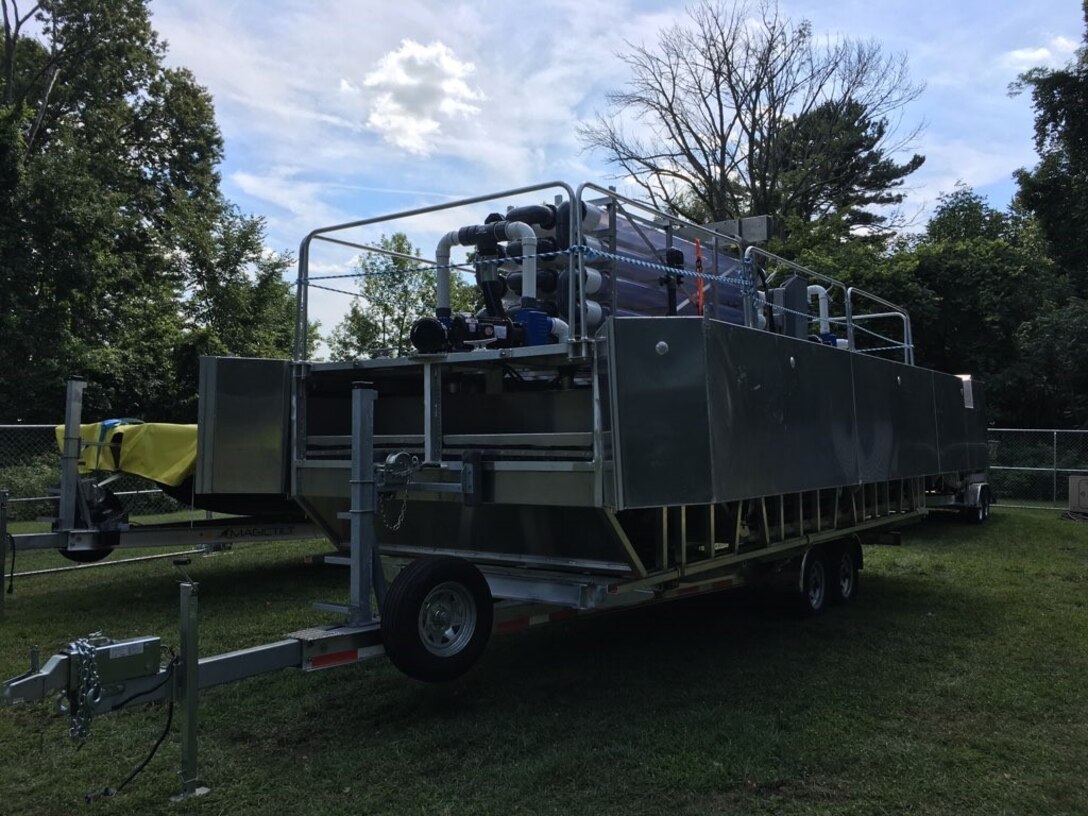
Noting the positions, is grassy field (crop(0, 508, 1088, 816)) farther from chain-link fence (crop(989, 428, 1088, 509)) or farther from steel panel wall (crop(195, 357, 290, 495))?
chain-link fence (crop(989, 428, 1088, 509))

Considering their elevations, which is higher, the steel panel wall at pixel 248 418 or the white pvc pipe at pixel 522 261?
the white pvc pipe at pixel 522 261

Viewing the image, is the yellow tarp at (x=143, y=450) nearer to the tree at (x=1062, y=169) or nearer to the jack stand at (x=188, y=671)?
the jack stand at (x=188, y=671)

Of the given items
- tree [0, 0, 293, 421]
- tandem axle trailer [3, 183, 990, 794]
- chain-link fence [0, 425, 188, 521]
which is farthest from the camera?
tree [0, 0, 293, 421]

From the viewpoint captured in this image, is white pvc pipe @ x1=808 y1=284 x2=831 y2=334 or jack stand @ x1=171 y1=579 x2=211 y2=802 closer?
jack stand @ x1=171 y1=579 x2=211 y2=802

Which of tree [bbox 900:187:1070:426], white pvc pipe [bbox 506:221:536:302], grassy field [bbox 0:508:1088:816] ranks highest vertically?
tree [bbox 900:187:1070:426]

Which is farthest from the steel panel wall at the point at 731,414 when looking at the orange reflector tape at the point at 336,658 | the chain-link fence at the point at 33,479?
the chain-link fence at the point at 33,479

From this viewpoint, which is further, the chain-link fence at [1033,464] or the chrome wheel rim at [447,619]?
the chain-link fence at [1033,464]

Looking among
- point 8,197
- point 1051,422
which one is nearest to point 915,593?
point 1051,422

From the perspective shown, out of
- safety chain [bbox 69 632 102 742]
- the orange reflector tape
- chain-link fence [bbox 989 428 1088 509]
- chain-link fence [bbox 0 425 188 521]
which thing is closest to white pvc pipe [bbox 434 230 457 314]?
the orange reflector tape

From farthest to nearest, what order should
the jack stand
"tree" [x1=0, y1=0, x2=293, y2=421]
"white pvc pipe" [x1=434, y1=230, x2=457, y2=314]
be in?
"tree" [x1=0, y1=0, x2=293, y2=421] < "white pvc pipe" [x1=434, y1=230, x2=457, y2=314] < the jack stand

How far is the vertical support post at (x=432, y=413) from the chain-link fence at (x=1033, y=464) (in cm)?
1698

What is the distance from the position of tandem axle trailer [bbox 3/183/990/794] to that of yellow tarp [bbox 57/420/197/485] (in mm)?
1995

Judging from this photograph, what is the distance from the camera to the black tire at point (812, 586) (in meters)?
6.98

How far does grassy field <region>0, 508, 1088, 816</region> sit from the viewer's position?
12.7ft
